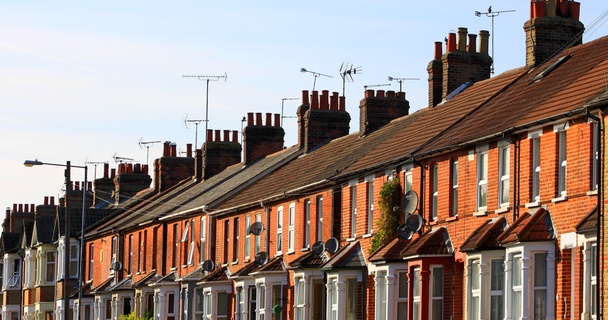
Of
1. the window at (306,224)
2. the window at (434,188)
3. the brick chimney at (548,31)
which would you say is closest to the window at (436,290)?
the window at (434,188)

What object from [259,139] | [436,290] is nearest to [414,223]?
[436,290]

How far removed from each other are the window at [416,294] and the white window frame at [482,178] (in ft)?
8.61

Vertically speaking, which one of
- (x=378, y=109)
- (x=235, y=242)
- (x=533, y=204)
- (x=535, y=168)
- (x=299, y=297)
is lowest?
(x=299, y=297)

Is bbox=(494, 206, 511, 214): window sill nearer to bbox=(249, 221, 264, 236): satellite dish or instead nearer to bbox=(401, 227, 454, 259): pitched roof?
bbox=(401, 227, 454, 259): pitched roof

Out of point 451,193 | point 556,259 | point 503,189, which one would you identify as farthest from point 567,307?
point 451,193

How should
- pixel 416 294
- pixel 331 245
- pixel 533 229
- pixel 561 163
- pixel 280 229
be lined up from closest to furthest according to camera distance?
pixel 533 229
pixel 561 163
pixel 416 294
pixel 331 245
pixel 280 229

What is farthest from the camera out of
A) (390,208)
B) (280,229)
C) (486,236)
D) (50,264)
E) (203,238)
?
(50,264)

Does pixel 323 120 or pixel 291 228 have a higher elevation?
pixel 323 120

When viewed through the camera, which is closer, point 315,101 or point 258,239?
point 258,239

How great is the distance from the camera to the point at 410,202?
1481 inches

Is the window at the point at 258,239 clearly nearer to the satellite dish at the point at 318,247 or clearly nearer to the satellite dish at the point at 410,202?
the satellite dish at the point at 318,247

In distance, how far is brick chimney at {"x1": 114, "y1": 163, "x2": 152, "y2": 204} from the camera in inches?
3273

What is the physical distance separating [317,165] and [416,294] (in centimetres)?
1406

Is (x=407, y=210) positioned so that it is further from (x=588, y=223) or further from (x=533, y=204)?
(x=588, y=223)
